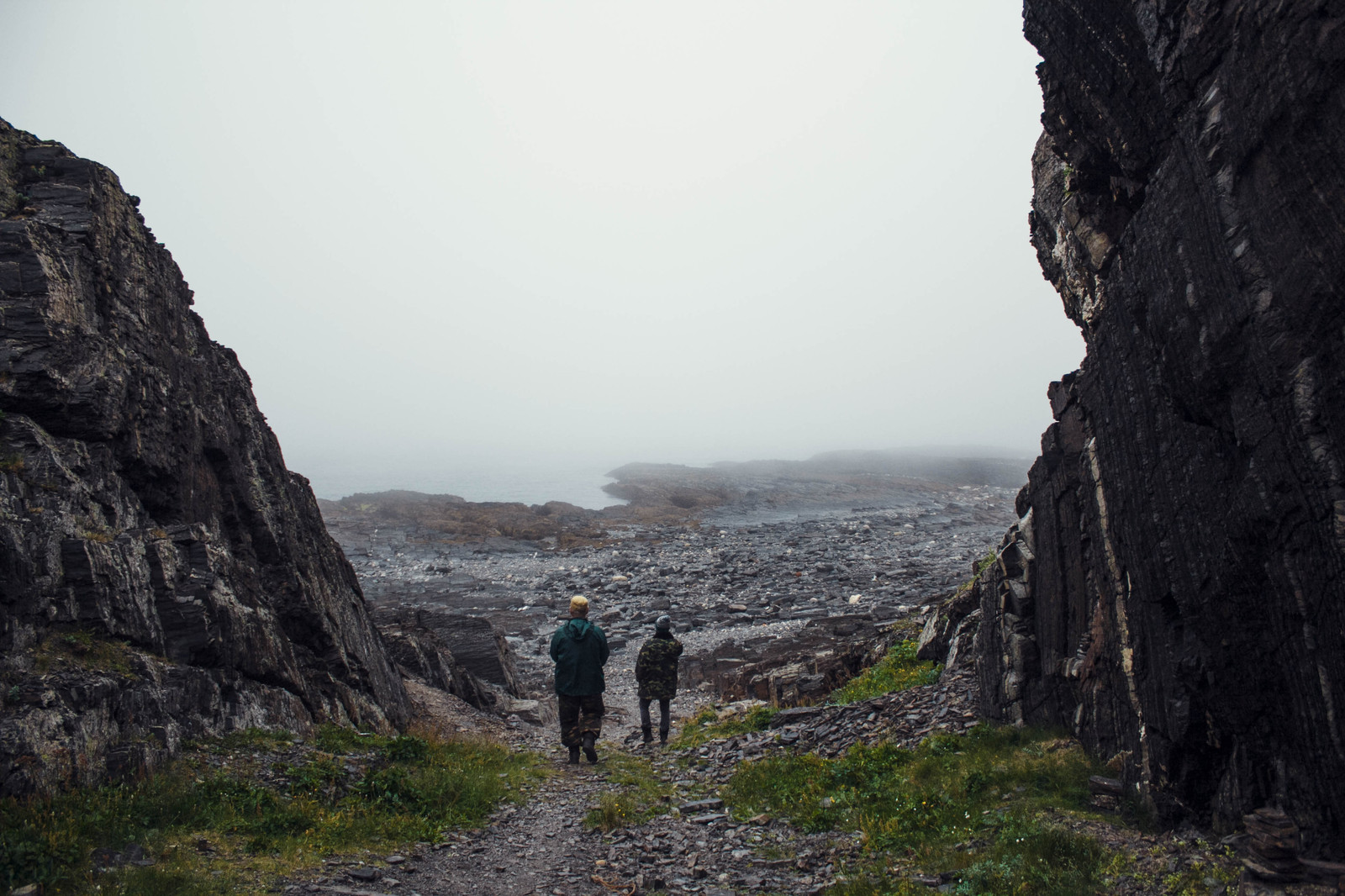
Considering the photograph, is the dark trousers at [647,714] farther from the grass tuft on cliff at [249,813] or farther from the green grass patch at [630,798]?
the grass tuft on cliff at [249,813]

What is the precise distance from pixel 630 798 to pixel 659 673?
4494 millimetres

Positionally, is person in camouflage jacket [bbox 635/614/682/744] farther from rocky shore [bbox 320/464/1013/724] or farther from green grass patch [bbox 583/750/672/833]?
rocky shore [bbox 320/464/1013/724]

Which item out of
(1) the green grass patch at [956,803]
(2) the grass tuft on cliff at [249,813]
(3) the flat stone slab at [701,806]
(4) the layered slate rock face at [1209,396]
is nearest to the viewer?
(4) the layered slate rock face at [1209,396]

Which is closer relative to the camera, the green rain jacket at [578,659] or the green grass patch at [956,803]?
the green grass patch at [956,803]

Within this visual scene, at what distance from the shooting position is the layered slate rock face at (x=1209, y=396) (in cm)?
542

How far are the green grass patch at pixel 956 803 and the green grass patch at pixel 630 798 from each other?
1099 millimetres

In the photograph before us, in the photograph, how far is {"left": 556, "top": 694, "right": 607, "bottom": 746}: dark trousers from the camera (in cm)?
1287

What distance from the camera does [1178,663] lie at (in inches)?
278

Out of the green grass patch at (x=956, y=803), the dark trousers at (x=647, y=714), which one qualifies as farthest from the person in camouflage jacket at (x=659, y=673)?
the green grass patch at (x=956, y=803)

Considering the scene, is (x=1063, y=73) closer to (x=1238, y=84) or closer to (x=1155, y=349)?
(x=1238, y=84)

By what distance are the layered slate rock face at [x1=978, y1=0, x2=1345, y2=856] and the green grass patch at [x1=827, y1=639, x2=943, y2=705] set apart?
15.5ft

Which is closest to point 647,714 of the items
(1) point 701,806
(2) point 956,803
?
(1) point 701,806

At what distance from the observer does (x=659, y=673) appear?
14.9 metres

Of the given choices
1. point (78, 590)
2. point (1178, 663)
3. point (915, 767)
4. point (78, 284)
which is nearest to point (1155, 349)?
point (1178, 663)
